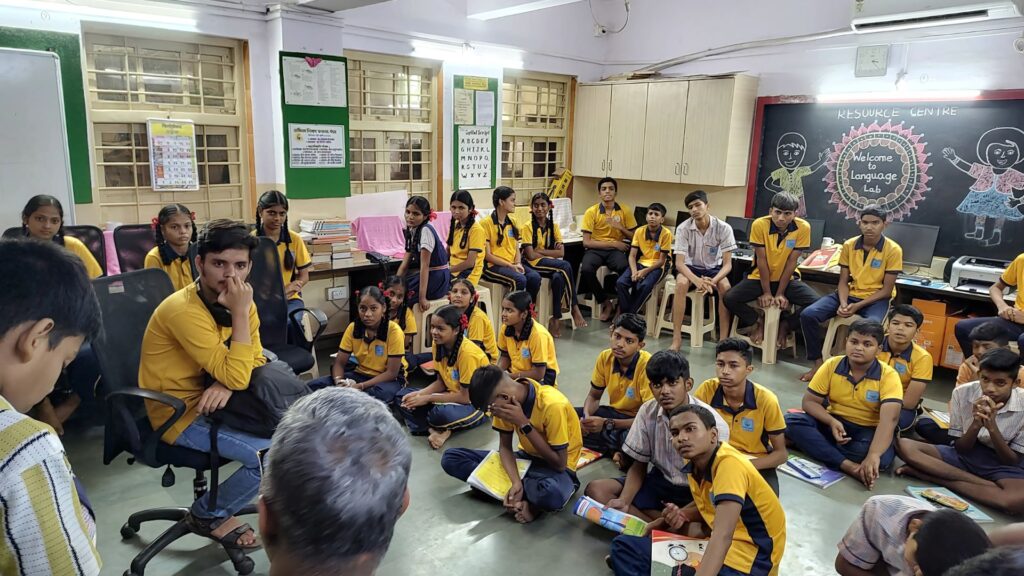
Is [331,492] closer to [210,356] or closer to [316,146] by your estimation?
[210,356]

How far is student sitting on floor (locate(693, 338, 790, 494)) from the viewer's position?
2.97 meters

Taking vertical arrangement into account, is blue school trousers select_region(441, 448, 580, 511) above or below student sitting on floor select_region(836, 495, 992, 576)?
below

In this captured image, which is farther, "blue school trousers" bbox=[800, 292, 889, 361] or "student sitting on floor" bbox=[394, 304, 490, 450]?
"blue school trousers" bbox=[800, 292, 889, 361]

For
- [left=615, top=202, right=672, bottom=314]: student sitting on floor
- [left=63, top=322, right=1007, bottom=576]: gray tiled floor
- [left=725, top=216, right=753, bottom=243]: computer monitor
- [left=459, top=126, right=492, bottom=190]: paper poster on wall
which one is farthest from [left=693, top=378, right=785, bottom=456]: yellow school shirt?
[left=459, top=126, right=492, bottom=190]: paper poster on wall

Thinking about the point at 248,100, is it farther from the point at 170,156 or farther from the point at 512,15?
the point at 512,15

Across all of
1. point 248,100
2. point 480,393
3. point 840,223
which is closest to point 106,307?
point 480,393

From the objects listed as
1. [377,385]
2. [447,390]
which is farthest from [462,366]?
[377,385]

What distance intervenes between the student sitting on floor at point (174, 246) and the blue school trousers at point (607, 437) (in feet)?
7.87

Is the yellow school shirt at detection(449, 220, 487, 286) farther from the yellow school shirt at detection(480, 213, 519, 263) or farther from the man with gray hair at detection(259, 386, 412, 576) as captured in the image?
the man with gray hair at detection(259, 386, 412, 576)

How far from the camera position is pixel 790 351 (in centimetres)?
558

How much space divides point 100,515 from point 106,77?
302 cm

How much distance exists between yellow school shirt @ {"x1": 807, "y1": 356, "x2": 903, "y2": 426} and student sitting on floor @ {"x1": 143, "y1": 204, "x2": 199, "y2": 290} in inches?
140

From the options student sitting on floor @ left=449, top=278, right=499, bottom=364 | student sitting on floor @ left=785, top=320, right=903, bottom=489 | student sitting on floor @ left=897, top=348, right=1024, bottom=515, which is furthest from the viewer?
student sitting on floor @ left=449, top=278, right=499, bottom=364

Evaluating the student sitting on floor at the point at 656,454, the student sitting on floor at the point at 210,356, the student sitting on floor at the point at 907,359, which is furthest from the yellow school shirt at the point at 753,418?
the student sitting on floor at the point at 210,356
